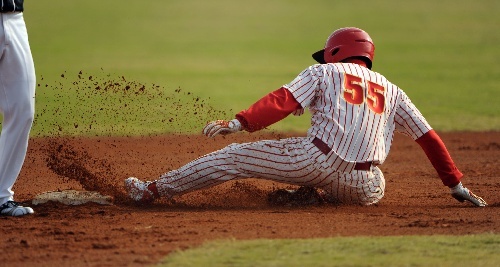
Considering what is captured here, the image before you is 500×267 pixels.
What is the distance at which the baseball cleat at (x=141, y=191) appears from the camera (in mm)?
6785

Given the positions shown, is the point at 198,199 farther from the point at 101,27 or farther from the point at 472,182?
the point at 101,27

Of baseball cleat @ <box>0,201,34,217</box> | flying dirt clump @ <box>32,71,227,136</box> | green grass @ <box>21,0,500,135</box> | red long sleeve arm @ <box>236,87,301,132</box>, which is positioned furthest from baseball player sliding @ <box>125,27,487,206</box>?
flying dirt clump @ <box>32,71,227,136</box>

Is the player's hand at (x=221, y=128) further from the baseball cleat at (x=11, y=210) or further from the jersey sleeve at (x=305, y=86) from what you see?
the baseball cleat at (x=11, y=210)

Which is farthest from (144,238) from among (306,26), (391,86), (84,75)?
(306,26)

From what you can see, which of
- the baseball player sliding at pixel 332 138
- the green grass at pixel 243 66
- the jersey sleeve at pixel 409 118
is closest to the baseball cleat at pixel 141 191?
the baseball player sliding at pixel 332 138

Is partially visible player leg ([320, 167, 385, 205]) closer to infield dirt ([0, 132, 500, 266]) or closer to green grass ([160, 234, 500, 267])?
infield dirt ([0, 132, 500, 266])

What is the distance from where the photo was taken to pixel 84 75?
16.7 m

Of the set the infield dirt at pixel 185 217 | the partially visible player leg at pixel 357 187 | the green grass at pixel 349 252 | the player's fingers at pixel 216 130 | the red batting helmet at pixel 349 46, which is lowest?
the green grass at pixel 349 252

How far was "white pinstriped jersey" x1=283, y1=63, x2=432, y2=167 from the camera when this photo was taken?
6332 mm

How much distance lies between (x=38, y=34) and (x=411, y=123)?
763 inches

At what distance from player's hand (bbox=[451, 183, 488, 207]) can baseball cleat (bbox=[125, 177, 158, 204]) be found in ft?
6.73

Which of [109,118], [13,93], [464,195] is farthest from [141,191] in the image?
[109,118]

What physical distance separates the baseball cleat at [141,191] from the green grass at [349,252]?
4.66 feet

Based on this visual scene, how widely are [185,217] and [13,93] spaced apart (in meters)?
1.33
